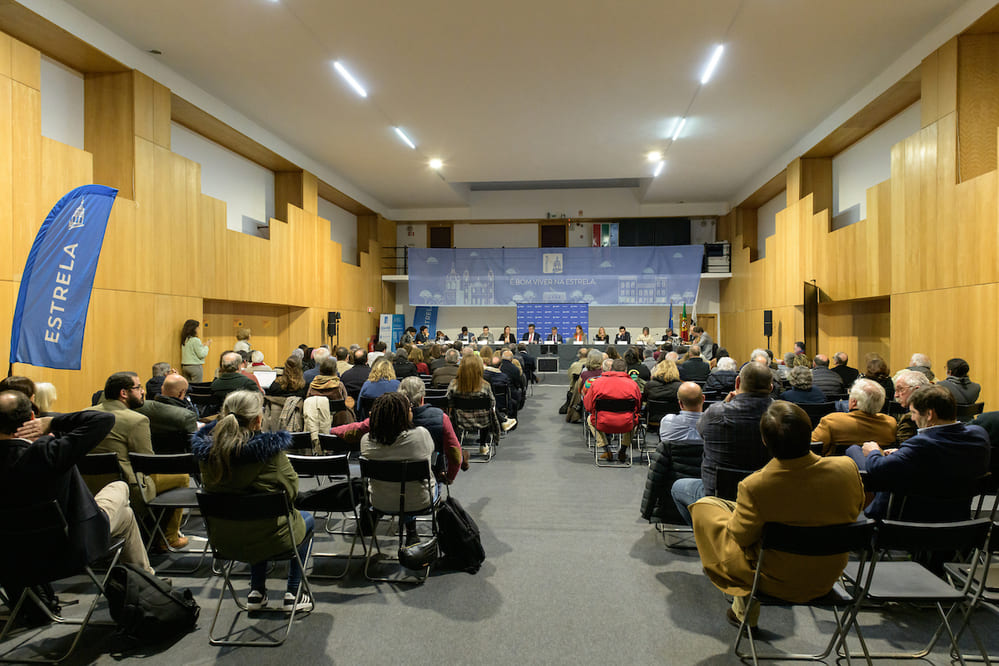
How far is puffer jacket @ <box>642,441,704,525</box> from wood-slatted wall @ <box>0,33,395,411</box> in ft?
20.0

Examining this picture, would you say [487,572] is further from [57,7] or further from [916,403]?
[57,7]

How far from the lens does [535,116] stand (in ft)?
32.2

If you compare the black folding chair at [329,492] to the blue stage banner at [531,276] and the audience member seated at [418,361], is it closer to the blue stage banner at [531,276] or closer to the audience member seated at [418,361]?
the audience member seated at [418,361]

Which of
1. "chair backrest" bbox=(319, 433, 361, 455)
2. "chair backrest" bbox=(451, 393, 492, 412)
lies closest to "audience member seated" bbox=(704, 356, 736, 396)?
"chair backrest" bbox=(451, 393, 492, 412)

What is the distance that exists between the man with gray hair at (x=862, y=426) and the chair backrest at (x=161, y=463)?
378cm

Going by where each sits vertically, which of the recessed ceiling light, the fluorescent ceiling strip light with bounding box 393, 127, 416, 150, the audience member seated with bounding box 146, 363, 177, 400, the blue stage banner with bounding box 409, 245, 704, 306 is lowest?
the audience member seated with bounding box 146, 363, 177, 400

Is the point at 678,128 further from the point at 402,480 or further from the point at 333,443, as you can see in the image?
the point at 402,480

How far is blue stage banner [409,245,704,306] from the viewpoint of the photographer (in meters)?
15.6

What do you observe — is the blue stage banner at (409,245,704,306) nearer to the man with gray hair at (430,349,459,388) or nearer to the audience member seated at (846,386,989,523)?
the man with gray hair at (430,349,459,388)

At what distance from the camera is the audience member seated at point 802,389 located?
183 inches

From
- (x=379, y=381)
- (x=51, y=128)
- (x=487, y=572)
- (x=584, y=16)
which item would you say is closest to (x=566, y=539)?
(x=487, y=572)

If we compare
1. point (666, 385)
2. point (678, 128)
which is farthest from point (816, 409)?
point (678, 128)

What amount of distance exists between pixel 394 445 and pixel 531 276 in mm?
13324

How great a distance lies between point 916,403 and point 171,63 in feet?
30.8
